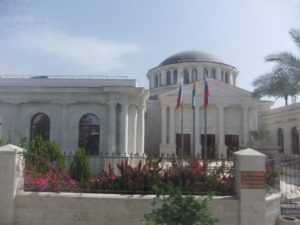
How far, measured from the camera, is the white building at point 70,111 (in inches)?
789

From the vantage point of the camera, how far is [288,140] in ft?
99.7

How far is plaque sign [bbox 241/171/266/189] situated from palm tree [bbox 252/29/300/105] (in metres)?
10.2

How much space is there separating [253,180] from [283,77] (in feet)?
34.6

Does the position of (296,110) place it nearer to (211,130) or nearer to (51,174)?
(211,130)

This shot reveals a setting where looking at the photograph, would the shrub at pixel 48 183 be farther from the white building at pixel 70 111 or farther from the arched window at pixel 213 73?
the arched window at pixel 213 73

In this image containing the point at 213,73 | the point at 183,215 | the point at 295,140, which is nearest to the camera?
the point at 183,215

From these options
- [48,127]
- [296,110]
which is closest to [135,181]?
[48,127]

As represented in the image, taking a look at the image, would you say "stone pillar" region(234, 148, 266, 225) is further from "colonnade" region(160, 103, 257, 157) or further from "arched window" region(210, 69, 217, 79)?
"arched window" region(210, 69, 217, 79)

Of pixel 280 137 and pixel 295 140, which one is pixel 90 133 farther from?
pixel 280 137

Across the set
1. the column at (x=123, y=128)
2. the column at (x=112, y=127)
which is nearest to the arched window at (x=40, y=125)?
the column at (x=112, y=127)

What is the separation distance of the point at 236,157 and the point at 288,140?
25.4 meters

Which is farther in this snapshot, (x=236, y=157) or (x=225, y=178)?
(x=225, y=178)

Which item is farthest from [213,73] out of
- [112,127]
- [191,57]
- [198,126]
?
[112,127]

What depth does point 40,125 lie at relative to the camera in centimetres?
2067
